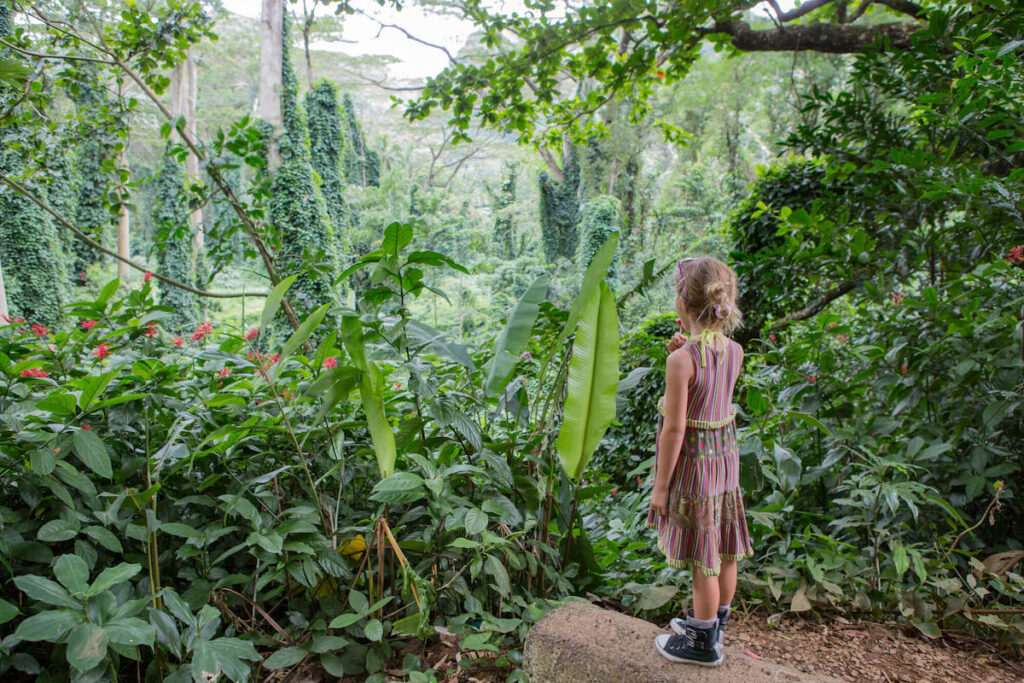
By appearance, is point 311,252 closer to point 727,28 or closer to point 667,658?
point 667,658

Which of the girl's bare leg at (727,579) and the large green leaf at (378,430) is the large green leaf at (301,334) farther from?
the girl's bare leg at (727,579)

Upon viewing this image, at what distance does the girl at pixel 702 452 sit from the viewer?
1.50m

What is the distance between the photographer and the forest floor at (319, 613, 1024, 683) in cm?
154

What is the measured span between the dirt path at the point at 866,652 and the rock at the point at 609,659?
357 millimetres

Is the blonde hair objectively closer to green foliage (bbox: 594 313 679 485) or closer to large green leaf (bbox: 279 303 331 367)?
large green leaf (bbox: 279 303 331 367)

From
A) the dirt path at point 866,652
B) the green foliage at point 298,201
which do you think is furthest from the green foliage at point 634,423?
the green foliage at point 298,201

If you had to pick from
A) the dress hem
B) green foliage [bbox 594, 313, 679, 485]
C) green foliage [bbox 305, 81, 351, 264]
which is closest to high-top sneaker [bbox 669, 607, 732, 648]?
the dress hem

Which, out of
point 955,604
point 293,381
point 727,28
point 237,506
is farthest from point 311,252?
point 727,28

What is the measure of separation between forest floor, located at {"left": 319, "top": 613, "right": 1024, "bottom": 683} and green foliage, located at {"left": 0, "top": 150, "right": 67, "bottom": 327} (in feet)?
40.1

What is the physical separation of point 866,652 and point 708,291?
1258mm

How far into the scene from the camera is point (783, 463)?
191 cm

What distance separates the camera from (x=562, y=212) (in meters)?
15.8

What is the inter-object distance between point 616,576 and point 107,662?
155cm

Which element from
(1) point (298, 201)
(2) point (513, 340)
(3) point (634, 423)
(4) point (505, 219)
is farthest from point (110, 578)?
(4) point (505, 219)
